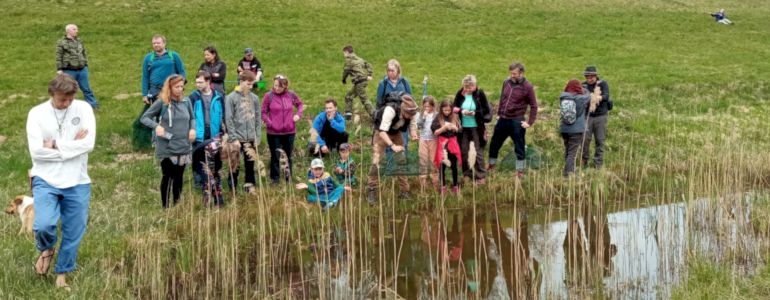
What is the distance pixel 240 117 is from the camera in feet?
32.4

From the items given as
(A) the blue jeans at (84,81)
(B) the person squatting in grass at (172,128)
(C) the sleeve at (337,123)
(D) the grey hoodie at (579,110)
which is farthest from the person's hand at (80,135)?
(A) the blue jeans at (84,81)

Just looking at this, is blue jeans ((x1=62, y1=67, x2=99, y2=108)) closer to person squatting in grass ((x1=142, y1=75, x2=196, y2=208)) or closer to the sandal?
person squatting in grass ((x1=142, y1=75, x2=196, y2=208))

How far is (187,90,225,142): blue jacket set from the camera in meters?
9.68

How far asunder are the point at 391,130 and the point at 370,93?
733cm

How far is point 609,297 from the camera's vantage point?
662 centimetres

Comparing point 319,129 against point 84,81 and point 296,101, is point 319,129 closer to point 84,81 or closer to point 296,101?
point 296,101

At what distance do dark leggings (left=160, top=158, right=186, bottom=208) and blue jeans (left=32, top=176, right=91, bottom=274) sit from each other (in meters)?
2.58

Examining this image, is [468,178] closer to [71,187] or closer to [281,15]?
[71,187]

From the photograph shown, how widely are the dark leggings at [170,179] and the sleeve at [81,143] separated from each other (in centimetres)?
270

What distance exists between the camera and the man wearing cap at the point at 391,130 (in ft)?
33.1

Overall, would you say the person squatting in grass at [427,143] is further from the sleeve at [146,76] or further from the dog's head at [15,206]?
the dog's head at [15,206]

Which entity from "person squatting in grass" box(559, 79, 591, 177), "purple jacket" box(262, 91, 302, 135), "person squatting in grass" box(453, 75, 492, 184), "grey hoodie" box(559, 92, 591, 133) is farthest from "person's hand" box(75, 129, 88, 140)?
"grey hoodie" box(559, 92, 591, 133)

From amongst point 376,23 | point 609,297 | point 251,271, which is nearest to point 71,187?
point 251,271

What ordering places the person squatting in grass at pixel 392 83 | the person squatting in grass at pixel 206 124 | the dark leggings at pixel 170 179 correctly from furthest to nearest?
the person squatting in grass at pixel 392 83 → the person squatting in grass at pixel 206 124 → the dark leggings at pixel 170 179
